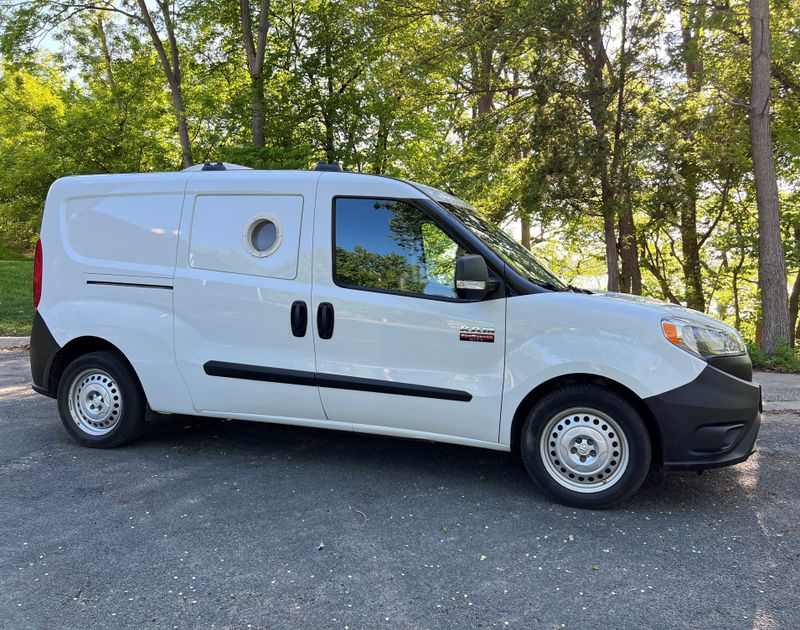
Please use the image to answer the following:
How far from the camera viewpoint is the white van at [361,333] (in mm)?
3766

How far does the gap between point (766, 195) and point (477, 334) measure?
9.87 metres

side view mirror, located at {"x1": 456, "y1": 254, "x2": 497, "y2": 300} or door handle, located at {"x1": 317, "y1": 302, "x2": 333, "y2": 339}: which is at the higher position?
side view mirror, located at {"x1": 456, "y1": 254, "x2": 497, "y2": 300}

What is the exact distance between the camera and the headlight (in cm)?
371

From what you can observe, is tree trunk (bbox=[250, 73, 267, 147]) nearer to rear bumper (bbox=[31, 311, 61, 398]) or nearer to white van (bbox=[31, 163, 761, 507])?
white van (bbox=[31, 163, 761, 507])

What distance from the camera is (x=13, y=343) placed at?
11.4 metres

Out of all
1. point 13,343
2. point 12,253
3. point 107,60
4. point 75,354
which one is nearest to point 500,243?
point 75,354

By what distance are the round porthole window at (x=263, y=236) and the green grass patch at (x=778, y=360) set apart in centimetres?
828

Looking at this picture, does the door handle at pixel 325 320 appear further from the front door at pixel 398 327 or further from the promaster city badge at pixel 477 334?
the promaster city badge at pixel 477 334

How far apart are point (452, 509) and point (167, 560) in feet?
5.44

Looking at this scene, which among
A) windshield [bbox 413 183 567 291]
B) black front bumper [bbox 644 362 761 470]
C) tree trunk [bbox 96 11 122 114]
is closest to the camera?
black front bumper [bbox 644 362 761 470]

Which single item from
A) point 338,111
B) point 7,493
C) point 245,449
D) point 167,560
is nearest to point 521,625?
point 167,560

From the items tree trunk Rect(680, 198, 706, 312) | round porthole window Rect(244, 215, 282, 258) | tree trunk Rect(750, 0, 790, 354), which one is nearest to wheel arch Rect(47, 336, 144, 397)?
round porthole window Rect(244, 215, 282, 258)

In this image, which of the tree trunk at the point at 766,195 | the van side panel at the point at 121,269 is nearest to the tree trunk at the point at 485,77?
the tree trunk at the point at 766,195

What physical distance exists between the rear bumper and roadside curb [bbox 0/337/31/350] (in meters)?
6.69
